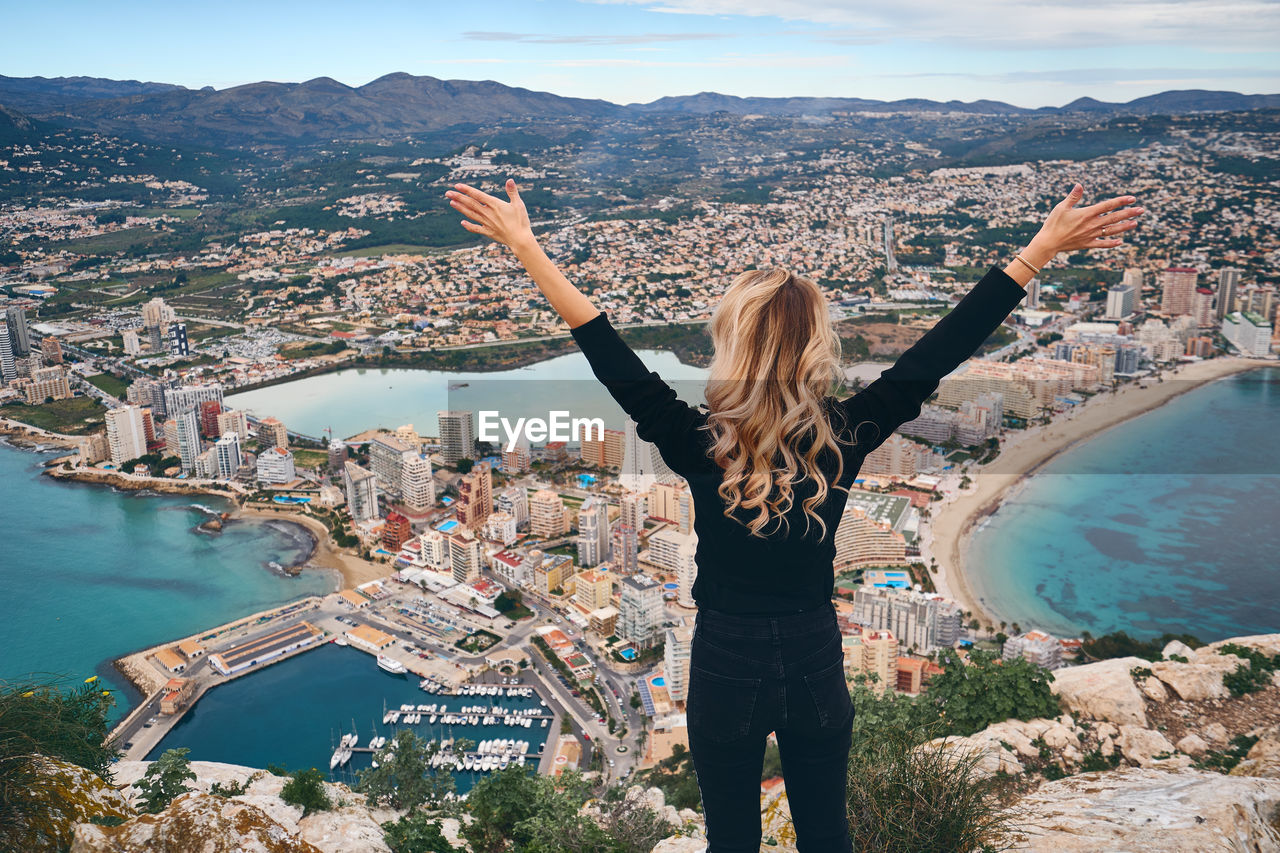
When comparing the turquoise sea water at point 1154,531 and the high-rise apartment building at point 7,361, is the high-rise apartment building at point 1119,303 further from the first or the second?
the high-rise apartment building at point 7,361

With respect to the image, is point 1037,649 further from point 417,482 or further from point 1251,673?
point 417,482

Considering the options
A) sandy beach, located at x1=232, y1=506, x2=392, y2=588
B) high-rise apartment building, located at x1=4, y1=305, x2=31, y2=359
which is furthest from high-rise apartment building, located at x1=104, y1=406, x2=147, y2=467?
high-rise apartment building, located at x1=4, y1=305, x2=31, y2=359

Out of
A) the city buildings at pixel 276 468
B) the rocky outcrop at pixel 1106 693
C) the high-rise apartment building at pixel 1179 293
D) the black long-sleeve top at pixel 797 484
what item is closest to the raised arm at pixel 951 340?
the black long-sleeve top at pixel 797 484

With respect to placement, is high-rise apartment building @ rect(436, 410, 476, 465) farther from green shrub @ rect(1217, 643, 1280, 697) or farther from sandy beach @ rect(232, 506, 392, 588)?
green shrub @ rect(1217, 643, 1280, 697)

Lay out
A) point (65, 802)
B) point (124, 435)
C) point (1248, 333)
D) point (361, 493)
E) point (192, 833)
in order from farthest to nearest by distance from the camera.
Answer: point (1248, 333)
point (124, 435)
point (361, 493)
point (65, 802)
point (192, 833)

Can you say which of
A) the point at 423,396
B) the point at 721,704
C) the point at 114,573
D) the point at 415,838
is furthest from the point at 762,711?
the point at 423,396

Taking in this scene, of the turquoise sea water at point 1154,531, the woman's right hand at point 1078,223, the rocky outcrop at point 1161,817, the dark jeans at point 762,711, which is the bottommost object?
the turquoise sea water at point 1154,531
